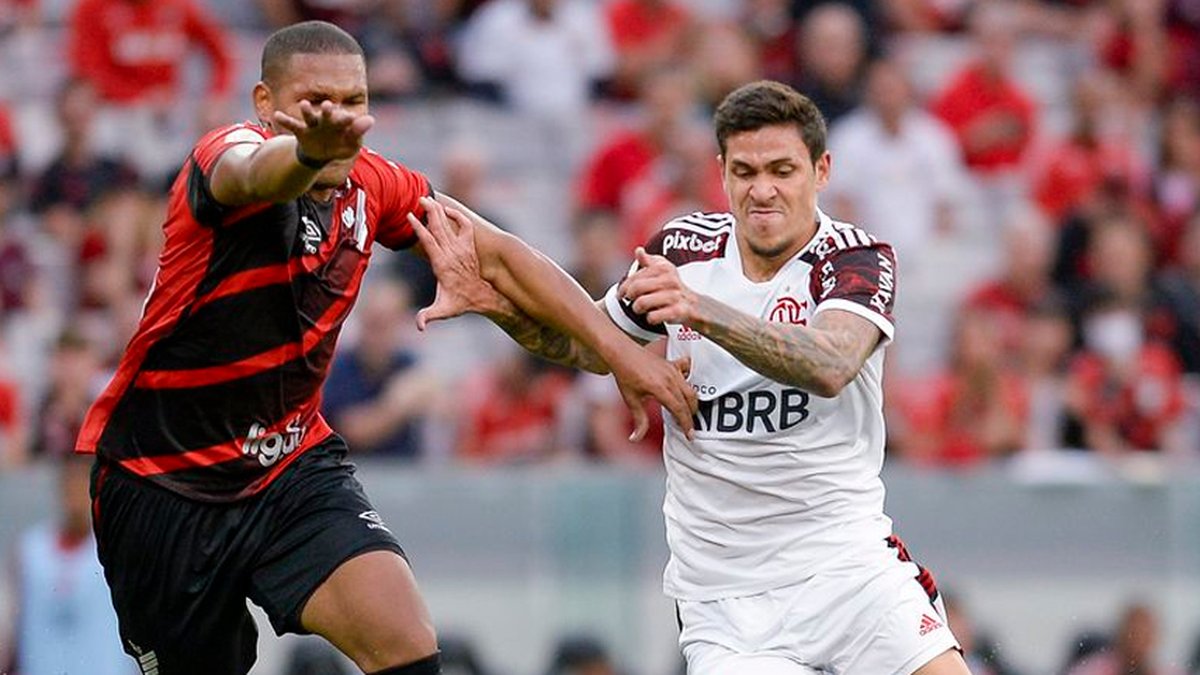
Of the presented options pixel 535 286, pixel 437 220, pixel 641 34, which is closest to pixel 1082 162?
pixel 641 34

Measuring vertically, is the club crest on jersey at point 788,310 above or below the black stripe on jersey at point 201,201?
below

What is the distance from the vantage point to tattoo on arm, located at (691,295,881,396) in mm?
6766

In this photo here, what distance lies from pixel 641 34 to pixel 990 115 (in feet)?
8.00

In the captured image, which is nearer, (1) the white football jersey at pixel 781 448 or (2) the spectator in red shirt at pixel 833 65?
(1) the white football jersey at pixel 781 448

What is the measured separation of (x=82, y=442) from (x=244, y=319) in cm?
74

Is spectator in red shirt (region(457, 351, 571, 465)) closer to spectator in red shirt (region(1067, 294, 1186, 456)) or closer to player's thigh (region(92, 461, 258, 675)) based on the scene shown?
spectator in red shirt (region(1067, 294, 1186, 456))


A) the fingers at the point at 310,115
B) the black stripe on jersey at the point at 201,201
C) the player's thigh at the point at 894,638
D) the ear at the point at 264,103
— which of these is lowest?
the player's thigh at the point at 894,638

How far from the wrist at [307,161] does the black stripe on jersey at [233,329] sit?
775 millimetres

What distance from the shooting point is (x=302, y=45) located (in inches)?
275

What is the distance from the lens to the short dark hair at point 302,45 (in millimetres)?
6973

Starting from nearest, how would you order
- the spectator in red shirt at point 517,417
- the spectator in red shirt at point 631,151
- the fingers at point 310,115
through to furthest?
the fingers at point 310,115
the spectator in red shirt at point 517,417
the spectator in red shirt at point 631,151

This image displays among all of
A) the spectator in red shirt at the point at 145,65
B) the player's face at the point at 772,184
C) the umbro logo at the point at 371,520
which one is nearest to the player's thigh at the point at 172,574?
the umbro logo at the point at 371,520

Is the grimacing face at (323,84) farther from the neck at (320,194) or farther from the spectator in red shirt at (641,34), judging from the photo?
the spectator in red shirt at (641,34)

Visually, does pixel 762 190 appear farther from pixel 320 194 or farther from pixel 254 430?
pixel 254 430
